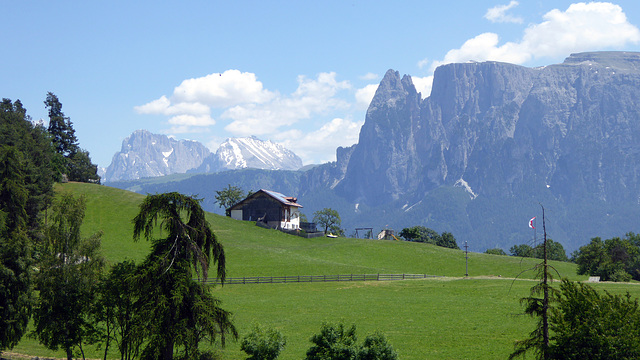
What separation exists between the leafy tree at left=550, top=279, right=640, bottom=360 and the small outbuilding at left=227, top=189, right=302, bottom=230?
96866 millimetres

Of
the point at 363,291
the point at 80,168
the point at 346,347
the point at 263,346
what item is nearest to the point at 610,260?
the point at 363,291

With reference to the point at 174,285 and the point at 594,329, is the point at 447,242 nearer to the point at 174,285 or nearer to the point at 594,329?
the point at 594,329

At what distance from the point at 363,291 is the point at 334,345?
38043 mm

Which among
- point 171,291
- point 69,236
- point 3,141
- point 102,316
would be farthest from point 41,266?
point 3,141

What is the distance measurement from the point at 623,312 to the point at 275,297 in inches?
1696

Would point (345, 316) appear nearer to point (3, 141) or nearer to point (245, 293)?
point (245, 293)

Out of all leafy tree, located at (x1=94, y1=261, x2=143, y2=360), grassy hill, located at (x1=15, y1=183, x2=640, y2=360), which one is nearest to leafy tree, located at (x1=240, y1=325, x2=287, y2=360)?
leafy tree, located at (x1=94, y1=261, x2=143, y2=360)

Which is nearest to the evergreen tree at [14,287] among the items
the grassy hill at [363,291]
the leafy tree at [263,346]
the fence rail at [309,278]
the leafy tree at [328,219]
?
the grassy hill at [363,291]

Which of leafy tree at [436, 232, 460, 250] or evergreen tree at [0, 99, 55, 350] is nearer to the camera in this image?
evergreen tree at [0, 99, 55, 350]

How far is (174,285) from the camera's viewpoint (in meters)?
26.6

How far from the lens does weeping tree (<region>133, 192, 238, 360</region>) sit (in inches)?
1051

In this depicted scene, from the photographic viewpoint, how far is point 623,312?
24.0 metres

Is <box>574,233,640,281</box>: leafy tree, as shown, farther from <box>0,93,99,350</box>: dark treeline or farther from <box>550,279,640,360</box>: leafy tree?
<box>0,93,99,350</box>: dark treeline

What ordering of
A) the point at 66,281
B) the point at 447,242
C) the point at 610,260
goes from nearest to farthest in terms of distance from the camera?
the point at 66,281 → the point at 610,260 → the point at 447,242
